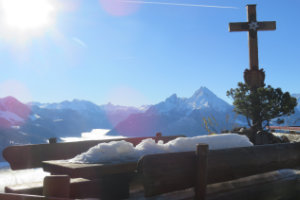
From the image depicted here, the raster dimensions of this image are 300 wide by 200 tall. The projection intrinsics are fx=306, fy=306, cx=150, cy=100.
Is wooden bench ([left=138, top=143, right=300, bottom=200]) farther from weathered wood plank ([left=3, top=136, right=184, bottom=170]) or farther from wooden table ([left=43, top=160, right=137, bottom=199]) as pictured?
weathered wood plank ([left=3, top=136, right=184, bottom=170])

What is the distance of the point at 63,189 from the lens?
2.42m

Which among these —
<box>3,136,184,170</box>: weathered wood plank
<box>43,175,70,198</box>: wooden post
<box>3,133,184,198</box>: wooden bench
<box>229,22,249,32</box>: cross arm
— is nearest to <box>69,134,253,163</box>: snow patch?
<box>3,133,184,198</box>: wooden bench

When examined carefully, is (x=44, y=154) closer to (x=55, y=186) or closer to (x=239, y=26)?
(x=55, y=186)

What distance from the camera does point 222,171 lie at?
3.54 meters

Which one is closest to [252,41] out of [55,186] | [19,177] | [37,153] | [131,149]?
[37,153]

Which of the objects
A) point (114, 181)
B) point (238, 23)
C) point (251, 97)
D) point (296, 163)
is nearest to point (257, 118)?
point (251, 97)

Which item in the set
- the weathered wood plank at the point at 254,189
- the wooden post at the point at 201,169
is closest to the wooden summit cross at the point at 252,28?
the weathered wood plank at the point at 254,189

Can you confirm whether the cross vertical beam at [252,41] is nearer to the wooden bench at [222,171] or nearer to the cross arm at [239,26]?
the cross arm at [239,26]

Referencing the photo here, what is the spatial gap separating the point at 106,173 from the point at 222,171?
4.45 ft

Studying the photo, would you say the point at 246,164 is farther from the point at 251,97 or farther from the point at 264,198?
the point at 251,97

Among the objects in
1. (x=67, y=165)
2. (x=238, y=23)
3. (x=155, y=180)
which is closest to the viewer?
(x=155, y=180)

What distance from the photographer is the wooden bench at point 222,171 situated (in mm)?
2885

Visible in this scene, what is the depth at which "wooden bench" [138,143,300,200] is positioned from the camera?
2885 millimetres

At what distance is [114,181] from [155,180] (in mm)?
809
